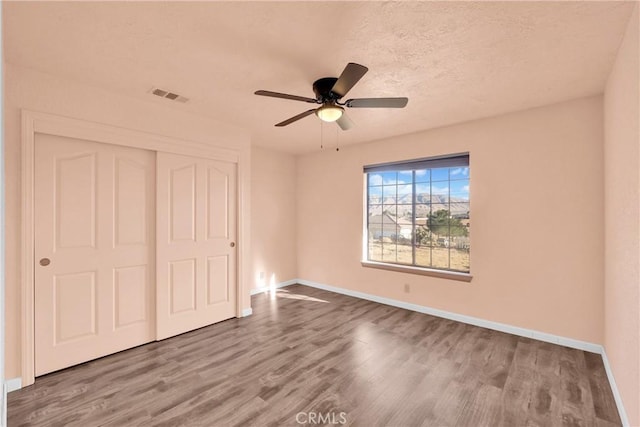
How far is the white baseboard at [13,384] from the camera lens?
225cm

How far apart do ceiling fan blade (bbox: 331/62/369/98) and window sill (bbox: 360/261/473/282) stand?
278 cm

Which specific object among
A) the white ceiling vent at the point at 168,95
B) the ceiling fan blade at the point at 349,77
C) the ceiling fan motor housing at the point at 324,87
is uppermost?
the white ceiling vent at the point at 168,95

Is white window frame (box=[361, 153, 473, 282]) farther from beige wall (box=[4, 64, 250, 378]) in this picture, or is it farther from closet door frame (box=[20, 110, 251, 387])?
beige wall (box=[4, 64, 250, 378])

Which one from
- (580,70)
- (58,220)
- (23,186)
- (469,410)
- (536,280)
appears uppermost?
(580,70)

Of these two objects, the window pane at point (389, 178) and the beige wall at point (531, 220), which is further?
the window pane at point (389, 178)

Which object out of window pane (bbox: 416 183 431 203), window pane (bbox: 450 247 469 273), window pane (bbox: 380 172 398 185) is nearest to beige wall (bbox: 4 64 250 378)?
window pane (bbox: 380 172 398 185)

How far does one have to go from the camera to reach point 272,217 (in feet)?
17.5

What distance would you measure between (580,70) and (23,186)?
4.64 meters

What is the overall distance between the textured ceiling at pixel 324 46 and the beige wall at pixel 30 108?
13 centimetres

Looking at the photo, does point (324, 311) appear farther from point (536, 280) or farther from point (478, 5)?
point (478, 5)

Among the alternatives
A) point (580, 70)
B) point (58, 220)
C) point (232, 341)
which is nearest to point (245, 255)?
point (232, 341)

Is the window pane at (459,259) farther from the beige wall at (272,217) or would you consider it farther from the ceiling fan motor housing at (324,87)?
the beige wall at (272,217)

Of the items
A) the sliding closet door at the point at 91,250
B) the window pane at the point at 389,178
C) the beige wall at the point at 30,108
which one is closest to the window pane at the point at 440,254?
the window pane at the point at 389,178

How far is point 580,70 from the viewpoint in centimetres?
239
